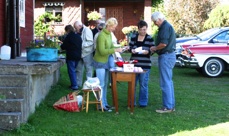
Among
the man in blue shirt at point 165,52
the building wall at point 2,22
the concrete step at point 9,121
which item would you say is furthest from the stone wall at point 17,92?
the building wall at point 2,22

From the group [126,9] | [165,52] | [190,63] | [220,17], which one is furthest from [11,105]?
[220,17]

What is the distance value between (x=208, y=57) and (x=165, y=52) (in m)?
5.80

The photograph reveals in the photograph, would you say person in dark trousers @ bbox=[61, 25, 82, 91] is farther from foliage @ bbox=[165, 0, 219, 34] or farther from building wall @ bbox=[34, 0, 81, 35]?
foliage @ bbox=[165, 0, 219, 34]

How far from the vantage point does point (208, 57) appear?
481 inches

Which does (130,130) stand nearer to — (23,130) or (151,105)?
(23,130)

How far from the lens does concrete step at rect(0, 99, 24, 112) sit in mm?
5504

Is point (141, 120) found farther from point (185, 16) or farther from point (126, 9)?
point (185, 16)

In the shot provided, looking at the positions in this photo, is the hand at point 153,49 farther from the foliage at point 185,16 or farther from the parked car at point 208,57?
the foliage at point 185,16

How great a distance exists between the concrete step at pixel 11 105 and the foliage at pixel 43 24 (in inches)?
572

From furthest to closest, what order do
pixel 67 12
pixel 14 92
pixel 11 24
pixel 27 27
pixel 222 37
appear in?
pixel 67 12 < pixel 222 37 < pixel 27 27 < pixel 11 24 < pixel 14 92

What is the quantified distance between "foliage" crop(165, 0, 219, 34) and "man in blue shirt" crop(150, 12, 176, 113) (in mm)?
24396

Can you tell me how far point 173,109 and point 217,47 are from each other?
574cm

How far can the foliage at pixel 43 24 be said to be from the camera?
20730 millimetres

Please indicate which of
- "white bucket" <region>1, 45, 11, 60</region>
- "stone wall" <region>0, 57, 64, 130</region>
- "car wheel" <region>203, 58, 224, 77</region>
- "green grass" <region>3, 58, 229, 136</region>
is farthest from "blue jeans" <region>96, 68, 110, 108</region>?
"car wheel" <region>203, 58, 224, 77</region>
